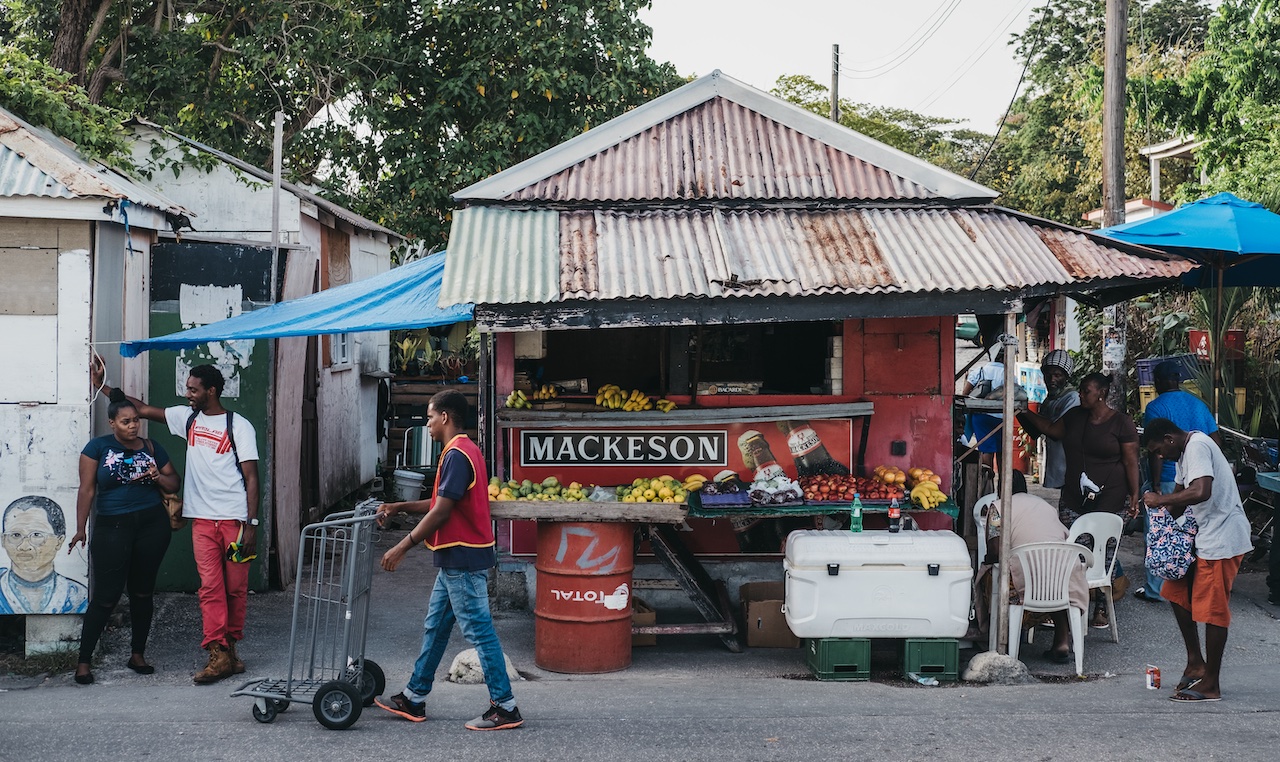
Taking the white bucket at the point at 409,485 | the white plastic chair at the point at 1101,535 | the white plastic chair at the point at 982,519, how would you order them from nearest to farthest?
the white plastic chair at the point at 1101,535, the white plastic chair at the point at 982,519, the white bucket at the point at 409,485

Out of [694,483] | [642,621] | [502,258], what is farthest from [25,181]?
[642,621]

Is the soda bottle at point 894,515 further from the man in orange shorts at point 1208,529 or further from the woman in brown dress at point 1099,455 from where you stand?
the woman in brown dress at point 1099,455

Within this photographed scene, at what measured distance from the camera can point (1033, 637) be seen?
323 inches

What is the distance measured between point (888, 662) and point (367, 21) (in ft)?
40.3

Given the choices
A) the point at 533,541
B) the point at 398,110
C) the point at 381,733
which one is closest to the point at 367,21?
the point at 398,110

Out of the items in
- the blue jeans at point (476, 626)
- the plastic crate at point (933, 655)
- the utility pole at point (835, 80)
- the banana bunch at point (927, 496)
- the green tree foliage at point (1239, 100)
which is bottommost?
the plastic crate at point (933, 655)

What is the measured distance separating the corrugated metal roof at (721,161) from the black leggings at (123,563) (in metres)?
3.15

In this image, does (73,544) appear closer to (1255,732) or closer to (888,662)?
(888,662)

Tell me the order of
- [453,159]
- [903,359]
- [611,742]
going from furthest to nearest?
[453,159] < [903,359] < [611,742]

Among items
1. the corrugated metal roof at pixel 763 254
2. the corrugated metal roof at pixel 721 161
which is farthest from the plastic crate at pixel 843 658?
the corrugated metal roof at pixel 721 161

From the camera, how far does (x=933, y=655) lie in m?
7.18

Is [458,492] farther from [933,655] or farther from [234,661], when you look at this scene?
[933,655]

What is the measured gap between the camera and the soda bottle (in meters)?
7.45

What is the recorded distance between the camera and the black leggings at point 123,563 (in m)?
7.00
